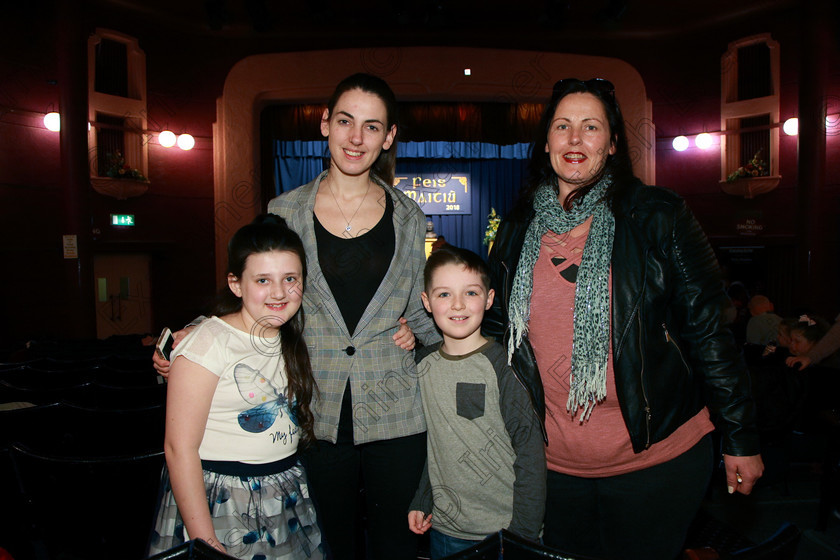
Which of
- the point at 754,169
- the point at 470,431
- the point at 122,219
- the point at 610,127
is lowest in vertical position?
the point at 470,431

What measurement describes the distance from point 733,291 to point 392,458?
688 centimetres

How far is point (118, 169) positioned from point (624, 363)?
26.6 feet

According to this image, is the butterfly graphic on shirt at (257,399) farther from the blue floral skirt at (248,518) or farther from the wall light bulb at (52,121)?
the wall light bulb at (52,121)

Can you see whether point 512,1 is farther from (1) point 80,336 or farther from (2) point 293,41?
(1) point 80,336

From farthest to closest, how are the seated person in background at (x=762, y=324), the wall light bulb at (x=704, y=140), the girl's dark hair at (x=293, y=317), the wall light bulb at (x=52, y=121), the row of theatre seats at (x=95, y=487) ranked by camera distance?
→ the wall light bulb at (x=704, y=140), the wall light bulb at (x=52, y=121), the seated person in background at (x=762, y=324), the girl's dark hair at (x=293, y=317), the row of theatre seats at (x=95, y=487)

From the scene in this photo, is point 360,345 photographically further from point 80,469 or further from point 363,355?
point 80,469

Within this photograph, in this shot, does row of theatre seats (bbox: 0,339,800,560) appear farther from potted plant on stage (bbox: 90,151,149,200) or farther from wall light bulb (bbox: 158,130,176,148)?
wall light bulb (bbox: 158,130,176,148)

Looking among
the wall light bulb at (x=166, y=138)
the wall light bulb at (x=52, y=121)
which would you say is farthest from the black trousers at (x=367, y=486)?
the wall light bulb at (x=166, y=138)

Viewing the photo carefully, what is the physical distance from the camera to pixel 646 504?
130cm

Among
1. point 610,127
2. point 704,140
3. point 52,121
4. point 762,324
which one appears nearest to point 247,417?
point 610,127

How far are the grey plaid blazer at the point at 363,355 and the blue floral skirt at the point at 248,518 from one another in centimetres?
20

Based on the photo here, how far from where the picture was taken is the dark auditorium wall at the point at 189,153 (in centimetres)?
675

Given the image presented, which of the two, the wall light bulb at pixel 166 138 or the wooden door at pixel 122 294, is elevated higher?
the wall light bulb at pixel 166 138

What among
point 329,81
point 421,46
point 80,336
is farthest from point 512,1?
point 80,336
